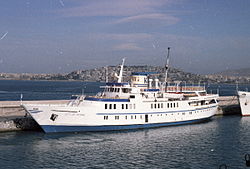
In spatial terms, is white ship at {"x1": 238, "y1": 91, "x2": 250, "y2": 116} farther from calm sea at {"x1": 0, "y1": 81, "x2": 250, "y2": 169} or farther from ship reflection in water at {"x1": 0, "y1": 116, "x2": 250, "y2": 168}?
ship reflection in water at {"x1": 0, "y1": 116, "x2": 250, "y2": 168}

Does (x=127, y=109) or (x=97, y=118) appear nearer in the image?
(x=97, y=118)

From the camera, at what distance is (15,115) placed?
3906cm

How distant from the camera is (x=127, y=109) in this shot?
3534 cm

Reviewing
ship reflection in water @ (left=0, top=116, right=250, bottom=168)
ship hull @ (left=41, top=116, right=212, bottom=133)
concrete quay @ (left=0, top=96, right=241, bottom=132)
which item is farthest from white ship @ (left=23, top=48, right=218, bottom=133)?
concrete quay @ (left=0, top=96, right=241, bottom=132)

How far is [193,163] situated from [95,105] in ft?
47.1

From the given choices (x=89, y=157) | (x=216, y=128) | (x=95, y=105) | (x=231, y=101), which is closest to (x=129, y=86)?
(x=95, y=105)

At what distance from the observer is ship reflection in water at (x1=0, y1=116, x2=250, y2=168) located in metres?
22.8

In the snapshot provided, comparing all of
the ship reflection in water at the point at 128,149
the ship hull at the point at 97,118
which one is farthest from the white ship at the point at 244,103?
the ship hull at the point at 97,118

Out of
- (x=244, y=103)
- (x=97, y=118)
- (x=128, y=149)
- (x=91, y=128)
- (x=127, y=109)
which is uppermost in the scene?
(x=127, y=109)

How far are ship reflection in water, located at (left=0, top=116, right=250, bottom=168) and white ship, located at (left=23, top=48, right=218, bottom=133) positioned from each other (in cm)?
117

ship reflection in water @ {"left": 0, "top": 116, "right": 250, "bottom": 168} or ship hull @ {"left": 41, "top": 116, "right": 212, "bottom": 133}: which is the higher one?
ship hull @ {"left": 41, "top": 116, "right": 212, "bottom": 133}

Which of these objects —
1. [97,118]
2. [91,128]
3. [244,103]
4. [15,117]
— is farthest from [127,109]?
[244,103]

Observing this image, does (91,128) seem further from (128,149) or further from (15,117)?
(15,117)

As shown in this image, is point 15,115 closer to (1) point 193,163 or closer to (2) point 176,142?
(2) point 176,142
